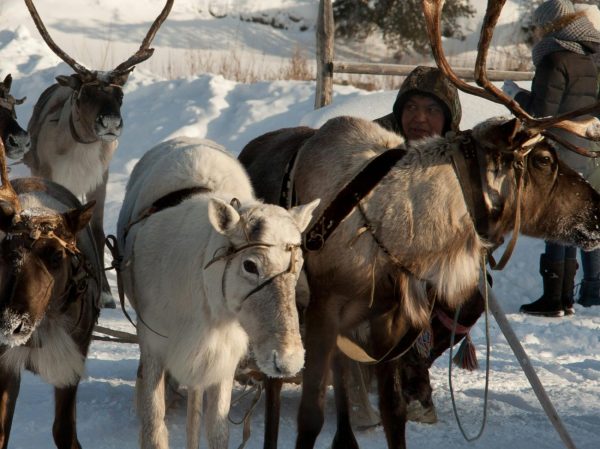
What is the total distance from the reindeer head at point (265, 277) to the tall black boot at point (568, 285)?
4655 mm

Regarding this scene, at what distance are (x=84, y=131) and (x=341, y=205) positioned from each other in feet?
14.0

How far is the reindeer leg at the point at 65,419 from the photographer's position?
4523 millimetres

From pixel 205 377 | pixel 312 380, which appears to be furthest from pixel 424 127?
pixel 205 377

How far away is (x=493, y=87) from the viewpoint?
4.60m

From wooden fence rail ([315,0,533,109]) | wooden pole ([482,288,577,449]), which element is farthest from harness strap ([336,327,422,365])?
wooden fence rail ([315,0,533,109])

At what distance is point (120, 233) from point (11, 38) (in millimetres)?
12977

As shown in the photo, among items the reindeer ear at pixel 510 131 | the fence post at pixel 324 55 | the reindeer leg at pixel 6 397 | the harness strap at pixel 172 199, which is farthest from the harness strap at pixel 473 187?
the fence post at pixel 324 55

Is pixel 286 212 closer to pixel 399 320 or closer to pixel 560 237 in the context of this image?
pixel 399 320

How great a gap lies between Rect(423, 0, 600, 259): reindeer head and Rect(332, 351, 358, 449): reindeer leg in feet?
3.84

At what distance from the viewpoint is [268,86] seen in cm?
1415

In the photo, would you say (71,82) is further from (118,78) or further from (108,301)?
(108,301)

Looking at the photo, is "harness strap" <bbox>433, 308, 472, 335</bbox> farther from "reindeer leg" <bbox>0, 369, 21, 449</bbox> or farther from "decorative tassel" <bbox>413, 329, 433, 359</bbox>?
"reindeer leg" <bbox>0, 369, 21, 449</bbox>

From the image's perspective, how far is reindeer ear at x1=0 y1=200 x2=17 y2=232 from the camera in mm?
4188

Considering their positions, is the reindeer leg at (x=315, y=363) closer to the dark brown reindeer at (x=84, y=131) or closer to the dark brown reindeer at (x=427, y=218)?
the dark brown reindeer at (x=427, y=218)
